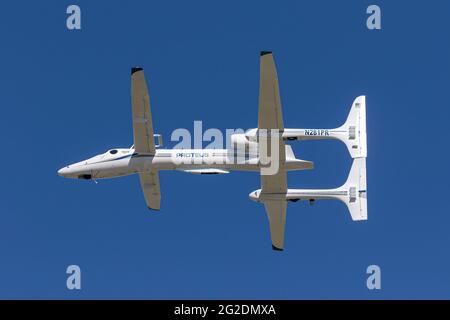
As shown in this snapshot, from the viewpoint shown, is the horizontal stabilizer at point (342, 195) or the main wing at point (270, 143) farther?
the horizontal stabilizer at point (342, 195)

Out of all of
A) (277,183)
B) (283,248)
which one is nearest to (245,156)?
(277,183)

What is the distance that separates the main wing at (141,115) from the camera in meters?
72.9

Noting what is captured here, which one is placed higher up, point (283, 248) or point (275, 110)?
point (275, 110)

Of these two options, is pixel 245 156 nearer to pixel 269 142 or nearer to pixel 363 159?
pixel 269 142

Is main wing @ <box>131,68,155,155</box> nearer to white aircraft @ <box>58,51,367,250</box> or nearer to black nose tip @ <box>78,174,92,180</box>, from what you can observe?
white aircraft @ <box>58,51,367,250</box>

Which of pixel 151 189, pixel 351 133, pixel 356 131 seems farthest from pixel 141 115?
pixel 356 131

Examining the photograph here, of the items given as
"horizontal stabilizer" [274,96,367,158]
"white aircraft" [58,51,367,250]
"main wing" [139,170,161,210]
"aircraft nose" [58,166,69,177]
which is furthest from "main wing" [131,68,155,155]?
"horizontal stabilizer" [274,96,367,158]

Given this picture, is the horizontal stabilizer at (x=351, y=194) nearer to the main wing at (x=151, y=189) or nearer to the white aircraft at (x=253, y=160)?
the white aircraft at (x=253, y=160)

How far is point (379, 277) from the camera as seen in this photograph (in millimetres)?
71750

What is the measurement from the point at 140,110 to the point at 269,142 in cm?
822

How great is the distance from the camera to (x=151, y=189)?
78938 millimetres

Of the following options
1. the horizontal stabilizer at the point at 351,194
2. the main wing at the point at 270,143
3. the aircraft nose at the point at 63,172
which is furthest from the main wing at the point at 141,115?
the horizontal stabilizer at the point at 351,194

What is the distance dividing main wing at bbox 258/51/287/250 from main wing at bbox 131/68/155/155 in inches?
279

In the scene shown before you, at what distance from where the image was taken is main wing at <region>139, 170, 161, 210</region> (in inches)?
3086
